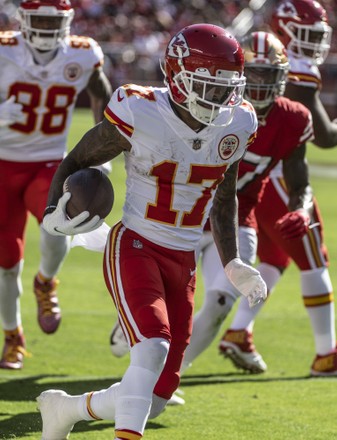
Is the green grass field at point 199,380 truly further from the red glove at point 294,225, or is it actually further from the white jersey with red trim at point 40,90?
the white jersey with red trim at point 40,90

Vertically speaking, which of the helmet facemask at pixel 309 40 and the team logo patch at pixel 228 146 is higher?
the team logo patch at pixel 228 146

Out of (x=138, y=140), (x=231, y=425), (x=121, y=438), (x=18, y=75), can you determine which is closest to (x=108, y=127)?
(x=138, y=140)

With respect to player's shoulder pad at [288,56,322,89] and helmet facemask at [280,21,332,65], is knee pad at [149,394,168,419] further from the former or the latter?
helmet facemask at [280,21,332,65]

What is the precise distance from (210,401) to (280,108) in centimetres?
160

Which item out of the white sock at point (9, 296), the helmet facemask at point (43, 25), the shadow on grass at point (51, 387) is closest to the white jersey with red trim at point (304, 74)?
the helmet facemask at point (43, 25)

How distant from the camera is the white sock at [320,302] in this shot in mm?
6031

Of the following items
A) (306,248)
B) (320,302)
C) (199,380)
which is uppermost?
(306,248)

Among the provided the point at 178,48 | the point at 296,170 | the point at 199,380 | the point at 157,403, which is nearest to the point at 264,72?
the point at 296,170

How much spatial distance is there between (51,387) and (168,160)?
6.23 ft

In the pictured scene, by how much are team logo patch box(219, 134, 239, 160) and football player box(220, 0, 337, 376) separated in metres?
1.74

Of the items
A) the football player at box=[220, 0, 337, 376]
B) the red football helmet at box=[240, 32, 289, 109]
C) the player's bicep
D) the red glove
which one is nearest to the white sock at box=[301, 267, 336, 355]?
the football player at box=[220, 0, 337, 376]

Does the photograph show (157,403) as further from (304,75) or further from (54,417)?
(304,75)

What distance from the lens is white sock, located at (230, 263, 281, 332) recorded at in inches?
245

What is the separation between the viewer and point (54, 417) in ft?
13.1
